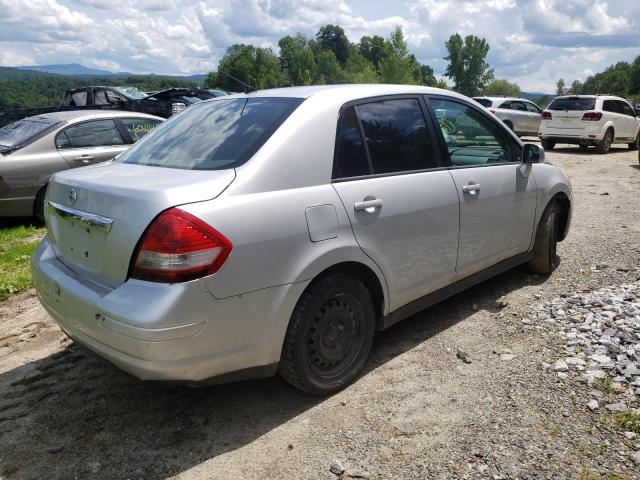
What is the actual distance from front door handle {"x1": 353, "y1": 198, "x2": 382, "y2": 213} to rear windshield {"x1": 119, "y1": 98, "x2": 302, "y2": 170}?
0.62 meters

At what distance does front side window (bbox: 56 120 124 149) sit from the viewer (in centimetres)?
726

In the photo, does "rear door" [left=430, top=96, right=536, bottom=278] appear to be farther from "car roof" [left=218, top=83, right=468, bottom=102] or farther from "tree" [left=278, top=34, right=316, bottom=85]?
"tree" [left=278, top=34, right=316, bottom=85]

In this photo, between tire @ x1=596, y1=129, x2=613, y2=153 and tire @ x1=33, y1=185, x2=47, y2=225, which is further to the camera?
tire @ x1=596, y1=129, x2=613, y2=153

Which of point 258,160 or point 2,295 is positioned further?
point 2,295

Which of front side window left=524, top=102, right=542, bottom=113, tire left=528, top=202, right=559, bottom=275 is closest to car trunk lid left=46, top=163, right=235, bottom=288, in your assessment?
tire left=528, top=202, right=559, bottom=275

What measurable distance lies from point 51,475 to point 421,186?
2.56 meters

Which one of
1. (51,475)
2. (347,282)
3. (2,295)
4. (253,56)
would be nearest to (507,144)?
(347,282)

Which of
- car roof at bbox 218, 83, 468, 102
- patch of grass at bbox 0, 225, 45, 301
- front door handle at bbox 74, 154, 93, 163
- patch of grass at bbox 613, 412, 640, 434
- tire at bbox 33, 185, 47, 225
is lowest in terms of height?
patch of grass at bbox 0, 225, 45, 301

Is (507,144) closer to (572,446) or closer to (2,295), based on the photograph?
(572,446)

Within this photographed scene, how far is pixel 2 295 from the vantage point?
4.96 metres

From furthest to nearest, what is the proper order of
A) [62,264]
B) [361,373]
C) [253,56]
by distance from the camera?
[253,56], [361,373], [62,264]

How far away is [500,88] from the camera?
104 m

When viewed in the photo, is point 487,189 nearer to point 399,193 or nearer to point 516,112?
point 399,193

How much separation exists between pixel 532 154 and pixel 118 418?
3.67 meters
